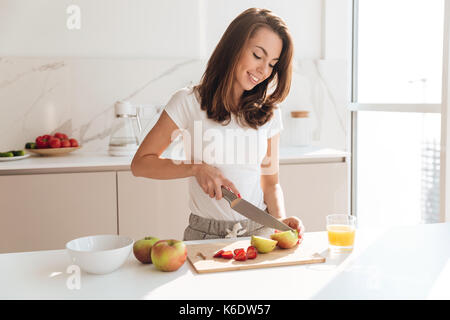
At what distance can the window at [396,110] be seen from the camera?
2658 millimetres

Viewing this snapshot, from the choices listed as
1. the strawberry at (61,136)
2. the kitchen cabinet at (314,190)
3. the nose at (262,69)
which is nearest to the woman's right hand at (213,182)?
the nose at (262,69)

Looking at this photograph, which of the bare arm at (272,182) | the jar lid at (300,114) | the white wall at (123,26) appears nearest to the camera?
the bare arm at (272,182)

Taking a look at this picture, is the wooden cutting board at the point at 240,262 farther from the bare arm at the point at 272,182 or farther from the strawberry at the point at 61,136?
the strawberry at the point at 61,136

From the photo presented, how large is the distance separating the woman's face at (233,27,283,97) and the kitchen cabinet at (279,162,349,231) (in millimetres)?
1188

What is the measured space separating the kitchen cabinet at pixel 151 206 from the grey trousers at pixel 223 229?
3.30 ft

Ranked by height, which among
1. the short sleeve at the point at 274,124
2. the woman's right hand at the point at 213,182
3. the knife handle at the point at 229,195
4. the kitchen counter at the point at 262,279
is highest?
the short sleeve at the point at 274,124

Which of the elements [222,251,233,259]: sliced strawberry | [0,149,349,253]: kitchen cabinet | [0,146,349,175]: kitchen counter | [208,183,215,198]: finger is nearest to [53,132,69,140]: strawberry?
[0,146,349,175]: kitchen counter

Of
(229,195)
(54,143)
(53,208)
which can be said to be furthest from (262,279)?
(54,143)

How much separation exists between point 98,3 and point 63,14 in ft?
0.74

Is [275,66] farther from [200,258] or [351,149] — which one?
[351,149]

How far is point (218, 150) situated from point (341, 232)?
0.59 m
